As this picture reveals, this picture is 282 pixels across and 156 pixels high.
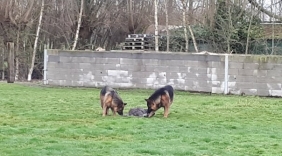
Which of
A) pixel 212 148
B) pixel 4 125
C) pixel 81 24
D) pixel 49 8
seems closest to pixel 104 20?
pixel 81 24

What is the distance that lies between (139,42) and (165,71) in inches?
338

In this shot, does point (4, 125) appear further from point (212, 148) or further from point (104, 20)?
point (104, 20)

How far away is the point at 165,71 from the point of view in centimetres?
2152

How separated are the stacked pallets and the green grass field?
13307 mm

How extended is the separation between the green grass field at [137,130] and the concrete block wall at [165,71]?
4202 mm

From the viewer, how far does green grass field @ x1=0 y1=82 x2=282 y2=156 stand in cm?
838

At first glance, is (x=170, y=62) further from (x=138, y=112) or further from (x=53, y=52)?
(x=138, y=112)

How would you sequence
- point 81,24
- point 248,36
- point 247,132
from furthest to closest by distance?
point 81,24, point 248,36, point 247,132

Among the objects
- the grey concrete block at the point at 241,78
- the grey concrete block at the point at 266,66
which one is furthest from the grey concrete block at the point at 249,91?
the grey concrete block at the point at 266,66

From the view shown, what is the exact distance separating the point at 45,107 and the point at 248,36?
14853mm

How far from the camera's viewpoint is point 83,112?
13.4 m

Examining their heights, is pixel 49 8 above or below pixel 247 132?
above

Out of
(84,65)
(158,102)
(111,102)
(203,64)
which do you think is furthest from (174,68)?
(111,102)

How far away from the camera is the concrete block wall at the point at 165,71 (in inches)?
798
